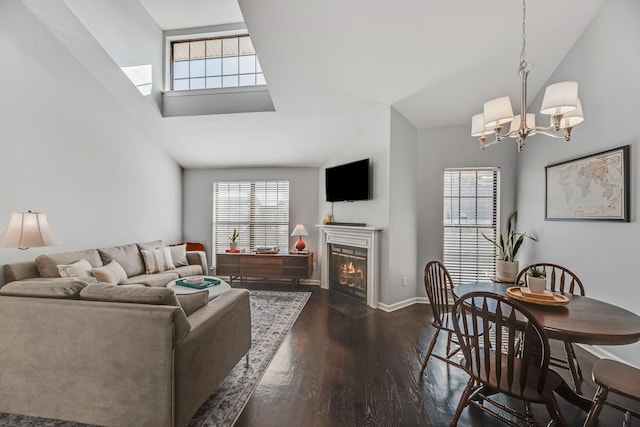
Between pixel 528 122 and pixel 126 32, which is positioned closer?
pixel 528 122

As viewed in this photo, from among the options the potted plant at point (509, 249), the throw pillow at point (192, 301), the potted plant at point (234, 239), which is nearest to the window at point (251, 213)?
the potted plant at point (234, 239)

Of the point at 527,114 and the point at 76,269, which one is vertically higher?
the point at 527,114

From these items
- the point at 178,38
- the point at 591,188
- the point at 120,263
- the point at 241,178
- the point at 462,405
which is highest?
the point at 178,38

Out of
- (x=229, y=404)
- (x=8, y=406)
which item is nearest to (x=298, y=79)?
(x=229, y=404)

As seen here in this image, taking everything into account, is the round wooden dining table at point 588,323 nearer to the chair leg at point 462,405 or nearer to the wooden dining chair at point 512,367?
the wooden dining chair at point 512,367

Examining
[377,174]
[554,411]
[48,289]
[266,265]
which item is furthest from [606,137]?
[266,265]

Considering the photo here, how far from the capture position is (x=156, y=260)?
4508 mm

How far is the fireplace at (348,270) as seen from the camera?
452 cm

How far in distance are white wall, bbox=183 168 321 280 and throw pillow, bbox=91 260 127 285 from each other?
2236 millimetres

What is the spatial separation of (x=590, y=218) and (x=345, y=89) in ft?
10.2

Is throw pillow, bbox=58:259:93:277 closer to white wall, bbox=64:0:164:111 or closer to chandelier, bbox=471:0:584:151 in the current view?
white wall, bbox=64:0:164:111

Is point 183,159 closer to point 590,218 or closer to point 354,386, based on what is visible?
point 354,386

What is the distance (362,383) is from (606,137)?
330 centimetres

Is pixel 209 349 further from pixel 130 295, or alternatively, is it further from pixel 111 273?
pixel 111 273
